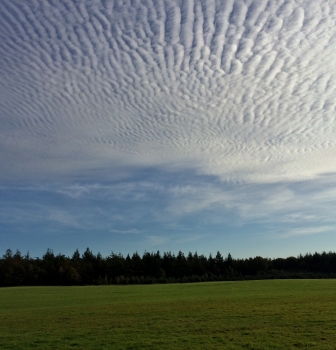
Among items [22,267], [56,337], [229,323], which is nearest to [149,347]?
[56,337]

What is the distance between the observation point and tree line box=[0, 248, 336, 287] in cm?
11769

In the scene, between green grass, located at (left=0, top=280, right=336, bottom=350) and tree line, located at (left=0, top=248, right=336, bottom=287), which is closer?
green grass, located at (left=0, top=280, right=336, bottom=350)

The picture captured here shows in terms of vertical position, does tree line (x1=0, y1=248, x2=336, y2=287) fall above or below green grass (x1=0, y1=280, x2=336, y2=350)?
above

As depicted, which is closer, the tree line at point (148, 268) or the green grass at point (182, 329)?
the green grass at point (182, 329)

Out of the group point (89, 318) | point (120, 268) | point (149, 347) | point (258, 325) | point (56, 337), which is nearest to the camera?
point (149, 347)

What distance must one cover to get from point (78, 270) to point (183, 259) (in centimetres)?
3789

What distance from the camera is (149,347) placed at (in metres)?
16.6

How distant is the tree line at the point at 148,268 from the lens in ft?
386

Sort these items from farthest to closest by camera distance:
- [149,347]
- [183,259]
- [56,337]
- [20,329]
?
[183,259]
[20,329]
[56,337]
[149,347]

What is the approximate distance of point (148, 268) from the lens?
136375 mm

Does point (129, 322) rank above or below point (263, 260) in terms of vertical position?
below

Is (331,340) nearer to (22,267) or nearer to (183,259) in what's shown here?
(22,267)

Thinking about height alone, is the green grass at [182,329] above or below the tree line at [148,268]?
below

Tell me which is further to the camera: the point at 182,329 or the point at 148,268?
the point at 148,268
